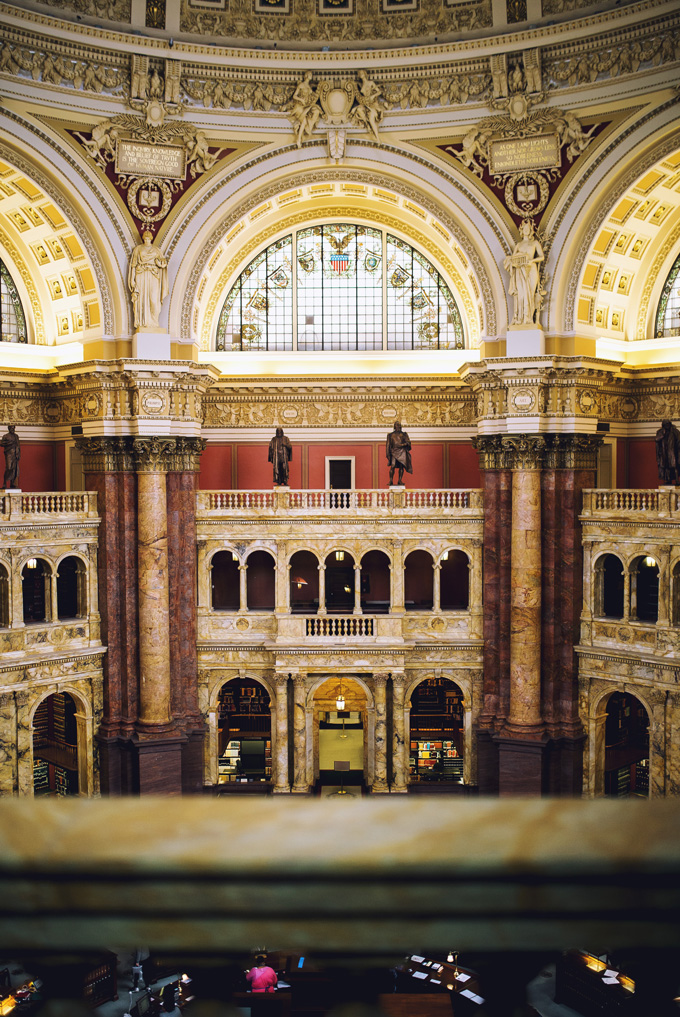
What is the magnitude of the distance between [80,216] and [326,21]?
858cm

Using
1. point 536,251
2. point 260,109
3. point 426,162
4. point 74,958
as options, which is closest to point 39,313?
point 260,109

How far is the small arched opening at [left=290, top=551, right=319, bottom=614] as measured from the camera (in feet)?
86.0

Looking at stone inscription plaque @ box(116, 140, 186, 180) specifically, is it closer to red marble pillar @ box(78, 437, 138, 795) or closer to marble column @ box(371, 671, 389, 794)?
red marble pillar @ box(78, 437, 138, 795)

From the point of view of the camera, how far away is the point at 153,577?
75.0 feet

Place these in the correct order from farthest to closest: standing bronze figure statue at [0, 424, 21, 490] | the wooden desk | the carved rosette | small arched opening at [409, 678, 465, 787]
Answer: small arched opening at [409, 678, 465, 787]
the carved rosette
standing bronze figure statue at [0, 424, 21, 490]
the wooden desk

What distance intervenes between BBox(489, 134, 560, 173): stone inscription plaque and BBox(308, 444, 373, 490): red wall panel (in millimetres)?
9127

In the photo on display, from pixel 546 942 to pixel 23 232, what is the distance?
2621 cm

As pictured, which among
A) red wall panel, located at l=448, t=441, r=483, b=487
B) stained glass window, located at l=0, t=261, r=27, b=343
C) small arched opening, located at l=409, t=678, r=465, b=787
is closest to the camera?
small arched opening, located at l=409, t=678, r=465, b=787

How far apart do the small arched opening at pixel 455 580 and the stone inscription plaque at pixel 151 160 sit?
543 inches

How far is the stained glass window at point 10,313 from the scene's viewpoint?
25.6 metres

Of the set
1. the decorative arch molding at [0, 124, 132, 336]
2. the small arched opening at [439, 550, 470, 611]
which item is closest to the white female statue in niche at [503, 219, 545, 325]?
the small arched opening at [439, 550, 470, 611]

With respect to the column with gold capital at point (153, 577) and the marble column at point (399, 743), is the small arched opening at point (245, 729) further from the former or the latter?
the marble column at point (399, 743)

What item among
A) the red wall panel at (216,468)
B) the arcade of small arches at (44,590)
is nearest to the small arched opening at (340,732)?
the red wall panel at (216,468)

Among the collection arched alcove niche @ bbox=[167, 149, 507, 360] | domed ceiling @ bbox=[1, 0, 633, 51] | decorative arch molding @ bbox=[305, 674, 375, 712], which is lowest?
decorative arch molding @ bbox=[305, 674, 375, 712]
